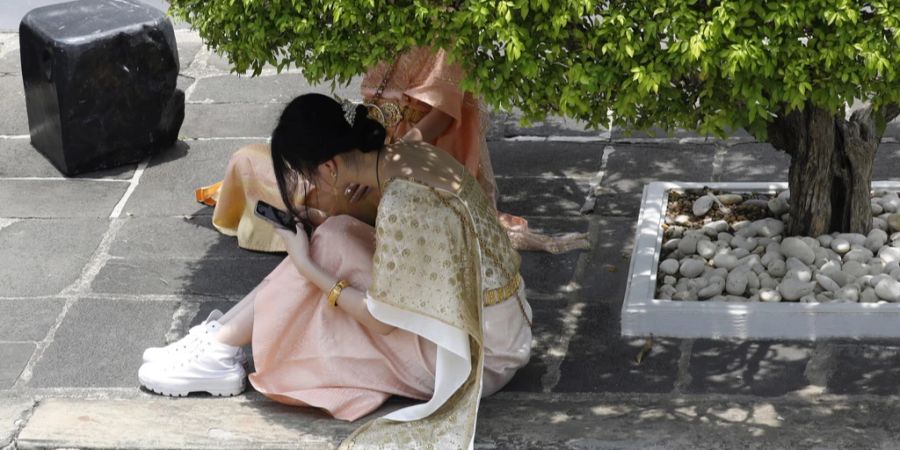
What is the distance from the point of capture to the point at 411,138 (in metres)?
4.84

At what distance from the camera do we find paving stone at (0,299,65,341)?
4785 millimetres

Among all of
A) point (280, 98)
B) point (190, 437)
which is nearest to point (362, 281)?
point (190, 437)

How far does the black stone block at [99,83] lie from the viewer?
613cm

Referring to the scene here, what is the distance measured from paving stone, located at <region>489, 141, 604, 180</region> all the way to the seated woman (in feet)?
5.84

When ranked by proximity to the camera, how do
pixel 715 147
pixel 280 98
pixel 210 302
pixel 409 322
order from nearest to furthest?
pixel 409 322 < pixel 210 302 < pixel 715 147 < pixel 280 98

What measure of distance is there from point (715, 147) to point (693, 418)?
94.8 inches

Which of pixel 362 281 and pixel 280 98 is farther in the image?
pixel 280 98

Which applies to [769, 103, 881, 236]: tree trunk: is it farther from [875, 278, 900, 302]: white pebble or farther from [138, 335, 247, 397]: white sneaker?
[138, 335, 247, 397]: white sneaker

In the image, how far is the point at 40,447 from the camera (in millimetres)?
4051

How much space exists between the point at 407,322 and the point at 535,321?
0.90 meters

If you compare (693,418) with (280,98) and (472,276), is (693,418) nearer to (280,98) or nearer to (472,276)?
(472,276)

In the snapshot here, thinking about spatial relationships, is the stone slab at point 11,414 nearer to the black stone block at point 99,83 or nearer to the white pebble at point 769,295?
the black stone block at point 99,83

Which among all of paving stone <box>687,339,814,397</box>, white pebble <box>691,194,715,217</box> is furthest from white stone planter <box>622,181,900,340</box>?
white pebble <box>691,194,715,217</box>

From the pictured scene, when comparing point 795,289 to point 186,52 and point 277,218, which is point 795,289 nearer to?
point 277,218
